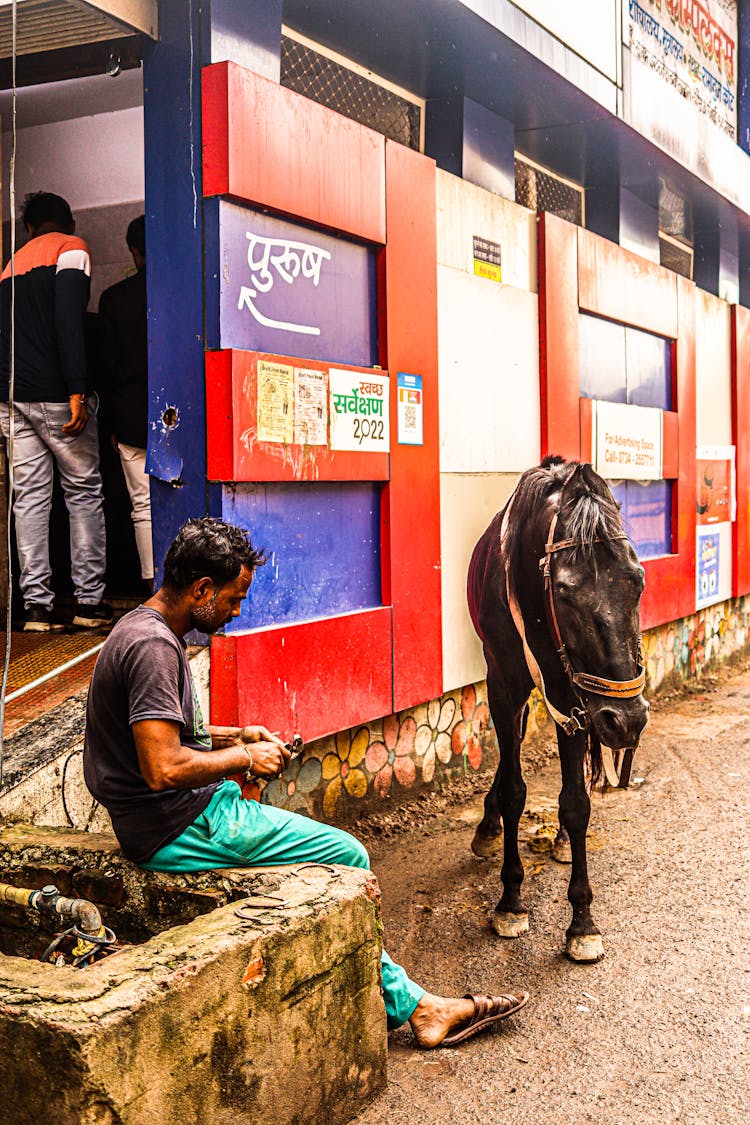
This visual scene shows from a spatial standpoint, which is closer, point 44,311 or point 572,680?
point 572,680

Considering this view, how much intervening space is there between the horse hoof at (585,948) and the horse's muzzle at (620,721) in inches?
31.3

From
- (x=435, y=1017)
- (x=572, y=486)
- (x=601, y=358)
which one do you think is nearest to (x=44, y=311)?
(x=572, y=486)

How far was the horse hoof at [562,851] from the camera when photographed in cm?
548

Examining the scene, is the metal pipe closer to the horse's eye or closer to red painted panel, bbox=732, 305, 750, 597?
the horse's eye

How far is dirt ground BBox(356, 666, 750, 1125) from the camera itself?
327 cm

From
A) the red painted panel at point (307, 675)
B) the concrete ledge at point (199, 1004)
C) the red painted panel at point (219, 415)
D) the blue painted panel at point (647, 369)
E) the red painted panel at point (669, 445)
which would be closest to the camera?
the concrete ledge at point (199, 1004)

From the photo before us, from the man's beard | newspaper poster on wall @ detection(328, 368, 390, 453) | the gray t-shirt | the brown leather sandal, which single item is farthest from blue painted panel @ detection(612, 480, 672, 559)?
the gray t-shirt

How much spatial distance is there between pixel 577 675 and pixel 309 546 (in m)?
1.69

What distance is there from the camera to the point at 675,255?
11445 mm

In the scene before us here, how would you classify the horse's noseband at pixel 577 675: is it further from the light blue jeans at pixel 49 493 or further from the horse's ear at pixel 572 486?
the light blue jeans at pixel 49 493

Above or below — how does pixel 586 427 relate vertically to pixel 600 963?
above

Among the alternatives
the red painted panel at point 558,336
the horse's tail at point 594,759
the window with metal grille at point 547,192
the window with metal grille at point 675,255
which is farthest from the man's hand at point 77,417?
the window with metal grille at point 675,255

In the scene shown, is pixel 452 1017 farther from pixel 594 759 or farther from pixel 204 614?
pixel 204 614

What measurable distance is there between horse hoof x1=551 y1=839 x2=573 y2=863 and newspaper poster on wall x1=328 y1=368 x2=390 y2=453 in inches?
88.4
